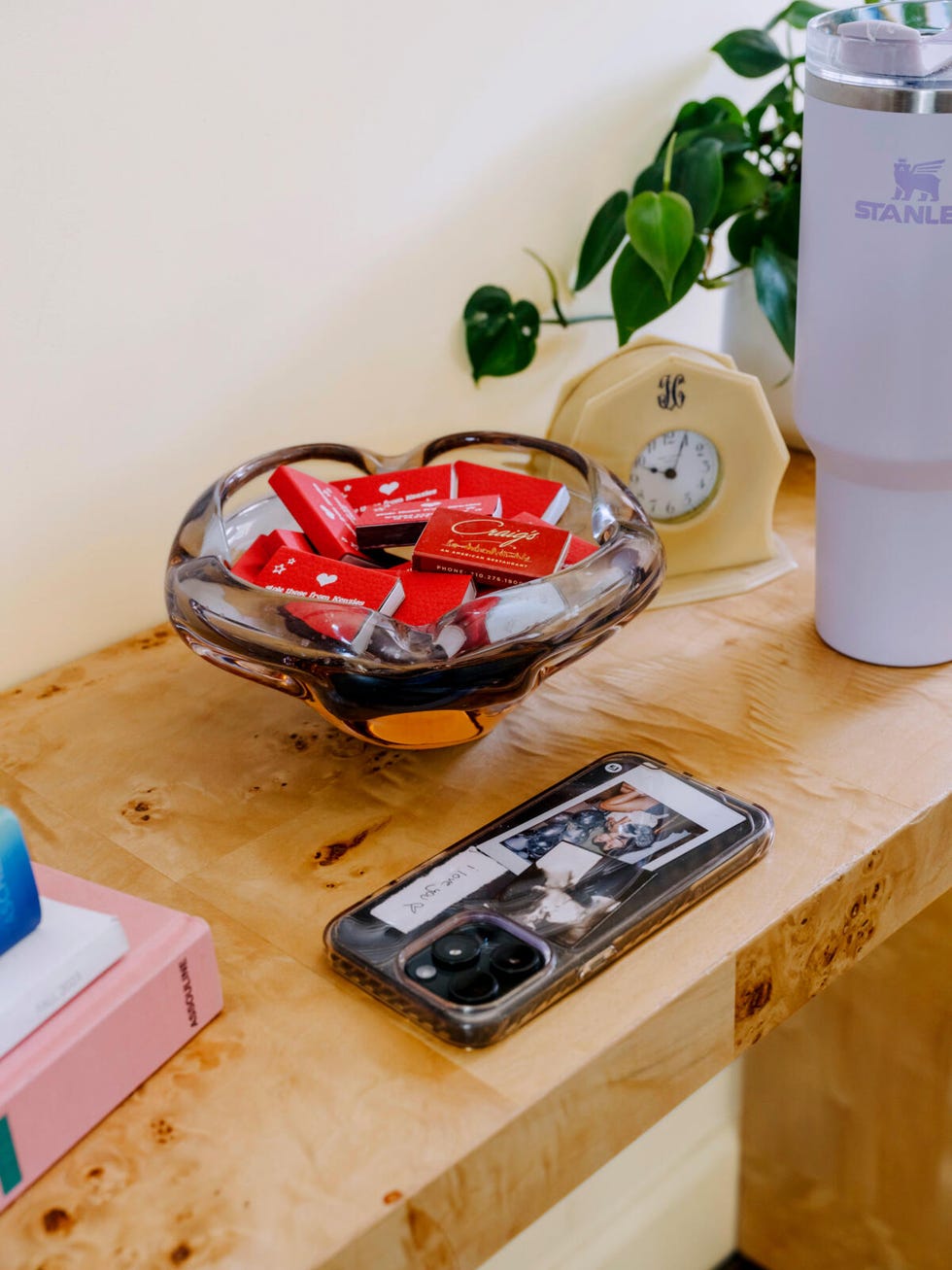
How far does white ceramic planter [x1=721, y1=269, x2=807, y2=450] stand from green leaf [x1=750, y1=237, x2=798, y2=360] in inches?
3.4

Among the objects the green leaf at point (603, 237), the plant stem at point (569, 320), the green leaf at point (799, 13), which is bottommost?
the plant stem at point (569, 320)

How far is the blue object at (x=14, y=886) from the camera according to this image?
545 millimetres

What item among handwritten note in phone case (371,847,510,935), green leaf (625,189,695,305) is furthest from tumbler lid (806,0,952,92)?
handwritten note in phone case (371,847,510,935)

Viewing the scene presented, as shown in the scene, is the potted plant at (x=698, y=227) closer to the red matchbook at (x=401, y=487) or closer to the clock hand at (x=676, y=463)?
the clock hand at (x=676, y=463)

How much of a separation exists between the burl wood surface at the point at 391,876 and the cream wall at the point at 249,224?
0.13 meters

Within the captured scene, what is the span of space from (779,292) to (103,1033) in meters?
0.74

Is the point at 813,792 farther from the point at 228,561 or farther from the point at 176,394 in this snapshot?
the point at 176,394

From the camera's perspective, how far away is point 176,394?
0.92 metres

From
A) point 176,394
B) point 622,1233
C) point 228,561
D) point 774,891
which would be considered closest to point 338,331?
point 176,394

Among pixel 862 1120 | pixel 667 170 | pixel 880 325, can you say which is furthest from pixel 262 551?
pixel 862 1120

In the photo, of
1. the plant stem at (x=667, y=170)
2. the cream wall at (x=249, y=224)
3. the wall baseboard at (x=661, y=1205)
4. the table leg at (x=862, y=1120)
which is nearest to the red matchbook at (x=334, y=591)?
the cream wall at (x=249, y=224)

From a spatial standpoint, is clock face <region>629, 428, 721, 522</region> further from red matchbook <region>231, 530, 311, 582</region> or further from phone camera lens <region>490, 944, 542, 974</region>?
phone camera lens <region>490, 944, 542, 974</region>

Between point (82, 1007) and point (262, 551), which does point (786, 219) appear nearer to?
point (262, 551)

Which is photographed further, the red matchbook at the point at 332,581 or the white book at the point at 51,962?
the red matchbook at the point at 332,581
